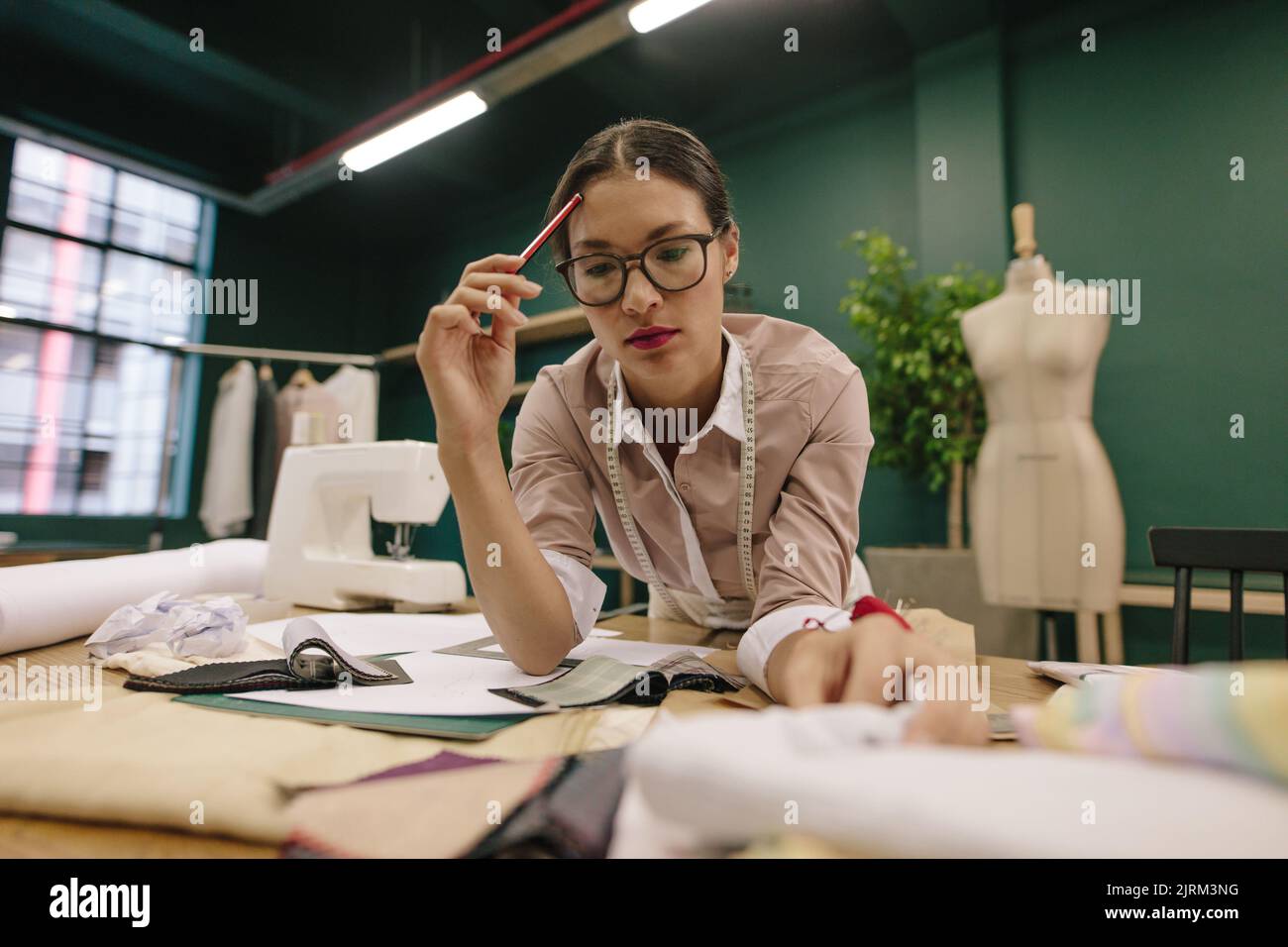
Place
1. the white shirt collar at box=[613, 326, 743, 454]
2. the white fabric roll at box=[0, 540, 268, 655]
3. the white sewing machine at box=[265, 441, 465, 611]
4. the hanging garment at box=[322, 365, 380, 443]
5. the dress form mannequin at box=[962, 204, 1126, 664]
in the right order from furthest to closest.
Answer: the hanging garment at box=[322, 365, 380, 443] < the dress form mannequin at box=[962, 204, 1126, 664] < the white sewing machine at box=[265, 441, 465, 611] < the white shirt collar at box=[613, 326, 743, 454] < the white fabric roll at box=[0, 540, 268, 655]

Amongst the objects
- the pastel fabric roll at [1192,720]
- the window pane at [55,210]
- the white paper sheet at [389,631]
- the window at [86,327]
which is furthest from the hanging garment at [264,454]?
the pastel fabric roll at [1192,720]

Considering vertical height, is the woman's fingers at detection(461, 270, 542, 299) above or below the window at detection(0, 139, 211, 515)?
below

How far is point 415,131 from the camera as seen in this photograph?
3678 millimetres

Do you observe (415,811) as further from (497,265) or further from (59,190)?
(59,190)

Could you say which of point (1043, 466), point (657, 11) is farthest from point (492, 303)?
point (657, 11)

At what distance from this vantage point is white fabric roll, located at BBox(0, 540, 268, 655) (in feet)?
2.98

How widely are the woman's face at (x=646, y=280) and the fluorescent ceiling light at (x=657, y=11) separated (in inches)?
83.5

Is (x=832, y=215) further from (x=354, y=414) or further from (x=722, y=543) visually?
(x=354, y=414)

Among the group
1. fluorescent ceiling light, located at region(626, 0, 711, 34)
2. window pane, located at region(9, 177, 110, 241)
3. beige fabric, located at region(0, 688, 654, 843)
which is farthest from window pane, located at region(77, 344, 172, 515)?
beige fabric, located at region(0, 688, 654, 843)

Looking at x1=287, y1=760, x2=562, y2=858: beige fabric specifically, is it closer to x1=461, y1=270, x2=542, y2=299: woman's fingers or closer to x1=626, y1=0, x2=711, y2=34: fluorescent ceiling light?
x1=461, y1=270, x2=542, y2=299: woman's fingers

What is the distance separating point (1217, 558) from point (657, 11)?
8.98 ft

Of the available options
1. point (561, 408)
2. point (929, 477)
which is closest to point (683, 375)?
point (561, 408)

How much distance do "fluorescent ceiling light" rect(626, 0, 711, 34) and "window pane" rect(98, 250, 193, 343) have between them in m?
4.25

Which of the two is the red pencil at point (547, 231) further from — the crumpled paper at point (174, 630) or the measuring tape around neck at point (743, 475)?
the crumpled paper at point (174, 630)
